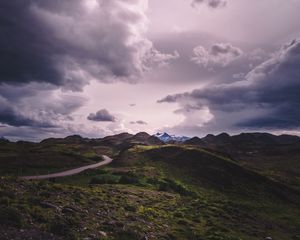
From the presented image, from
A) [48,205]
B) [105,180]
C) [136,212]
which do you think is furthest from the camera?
[105,180]

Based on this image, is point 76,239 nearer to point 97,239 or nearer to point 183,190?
point 97,239

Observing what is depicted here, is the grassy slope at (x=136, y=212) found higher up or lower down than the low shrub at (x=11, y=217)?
lower down

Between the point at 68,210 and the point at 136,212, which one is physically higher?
the point at 68,210

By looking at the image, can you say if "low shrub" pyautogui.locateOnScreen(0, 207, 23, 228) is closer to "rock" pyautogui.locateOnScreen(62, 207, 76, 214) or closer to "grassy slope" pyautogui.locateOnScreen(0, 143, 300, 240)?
"grassy slope" pyautogui.locateOnScreen(0, 143, 300, 240)

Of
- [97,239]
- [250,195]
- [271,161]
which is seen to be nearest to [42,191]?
[97,239]

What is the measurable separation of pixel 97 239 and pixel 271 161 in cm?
17557

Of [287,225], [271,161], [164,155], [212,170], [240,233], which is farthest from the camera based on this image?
[271,161]

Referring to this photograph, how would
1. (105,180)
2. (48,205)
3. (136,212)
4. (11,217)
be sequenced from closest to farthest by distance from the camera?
(11,217) < (48,205) < (136,212) < (105,180)

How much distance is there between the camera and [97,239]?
1814cm

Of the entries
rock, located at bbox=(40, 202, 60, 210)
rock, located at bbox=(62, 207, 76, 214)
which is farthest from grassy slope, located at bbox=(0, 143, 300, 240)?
rock, located at bbox=(40, 202, 60, 210)

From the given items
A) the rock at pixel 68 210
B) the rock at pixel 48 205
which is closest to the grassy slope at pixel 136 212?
the rock at pixel 68 210

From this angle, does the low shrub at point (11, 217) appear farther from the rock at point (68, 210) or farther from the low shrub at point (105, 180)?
the low shrub at point (105, 180)

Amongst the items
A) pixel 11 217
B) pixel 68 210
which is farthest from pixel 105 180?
pixel 11 217

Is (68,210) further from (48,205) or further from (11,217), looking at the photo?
(11,217)
